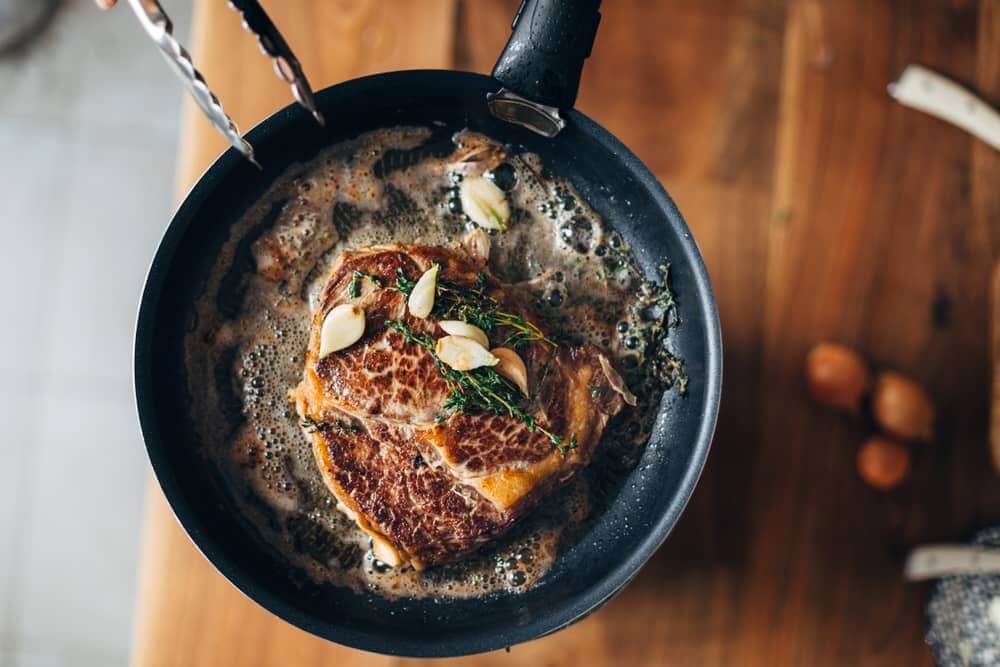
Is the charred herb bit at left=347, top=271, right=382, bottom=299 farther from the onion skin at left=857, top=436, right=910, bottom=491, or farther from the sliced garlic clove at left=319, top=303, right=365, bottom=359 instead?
the onion skin at left=857, top=436, right=910, bottom=491

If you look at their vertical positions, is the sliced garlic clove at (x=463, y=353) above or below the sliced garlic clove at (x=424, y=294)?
below

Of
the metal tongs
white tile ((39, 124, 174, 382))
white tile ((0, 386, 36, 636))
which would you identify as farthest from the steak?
white tile ((0, 386, 36, 636))

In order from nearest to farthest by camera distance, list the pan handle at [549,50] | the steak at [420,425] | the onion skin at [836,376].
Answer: the pan handle at [549,50] → the steak at [420,425] → the onion skin at [836,376]

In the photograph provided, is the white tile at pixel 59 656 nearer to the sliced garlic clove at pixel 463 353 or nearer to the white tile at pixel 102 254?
the white tile at pixel 102 254

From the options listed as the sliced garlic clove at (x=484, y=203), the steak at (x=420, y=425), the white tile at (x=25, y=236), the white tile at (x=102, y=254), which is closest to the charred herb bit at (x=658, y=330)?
the steak at (x=420, y=425)

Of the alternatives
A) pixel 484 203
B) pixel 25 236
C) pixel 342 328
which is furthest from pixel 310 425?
pixel 25 236

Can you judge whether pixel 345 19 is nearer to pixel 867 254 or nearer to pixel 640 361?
pixel 640 361

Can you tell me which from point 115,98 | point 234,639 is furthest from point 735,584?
point 115,98
